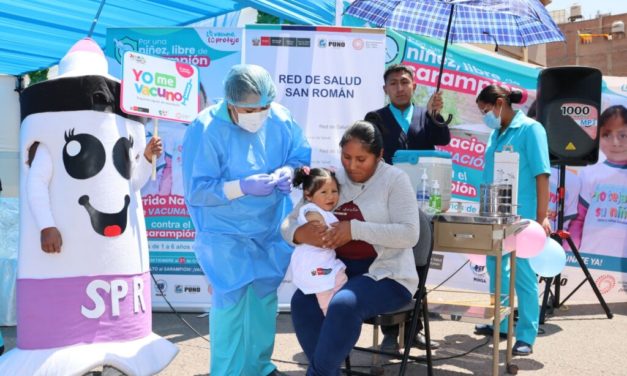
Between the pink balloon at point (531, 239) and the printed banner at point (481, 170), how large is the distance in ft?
6.52

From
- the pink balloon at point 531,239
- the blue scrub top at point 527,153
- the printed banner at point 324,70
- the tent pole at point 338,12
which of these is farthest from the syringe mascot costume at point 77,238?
the tent pole at point 338,12

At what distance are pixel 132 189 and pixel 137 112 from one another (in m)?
0.40

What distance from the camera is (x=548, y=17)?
4.11 metres

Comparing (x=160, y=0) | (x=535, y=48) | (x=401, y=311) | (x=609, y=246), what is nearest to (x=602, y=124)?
(x=609, y=246)

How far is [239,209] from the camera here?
328cm

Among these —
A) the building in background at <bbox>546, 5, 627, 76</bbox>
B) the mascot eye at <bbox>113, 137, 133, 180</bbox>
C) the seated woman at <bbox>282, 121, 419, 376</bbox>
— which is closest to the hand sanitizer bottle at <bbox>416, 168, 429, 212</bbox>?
the seated woman at <bbox>282, 121, 419, 376</bbox>

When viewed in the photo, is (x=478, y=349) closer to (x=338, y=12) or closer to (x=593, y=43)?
(x=338, y=12)

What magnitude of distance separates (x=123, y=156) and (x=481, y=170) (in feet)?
12.2

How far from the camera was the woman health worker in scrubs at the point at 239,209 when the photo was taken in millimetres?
3189

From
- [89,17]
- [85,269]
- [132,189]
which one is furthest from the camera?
[89,17]

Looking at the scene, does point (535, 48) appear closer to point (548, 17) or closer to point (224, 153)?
point (548, 17)

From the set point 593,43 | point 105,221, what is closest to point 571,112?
point 105,221

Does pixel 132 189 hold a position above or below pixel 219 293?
above

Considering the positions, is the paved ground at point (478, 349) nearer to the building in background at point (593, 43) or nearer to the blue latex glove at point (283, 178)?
the blue latex glove at point (283, 178)
